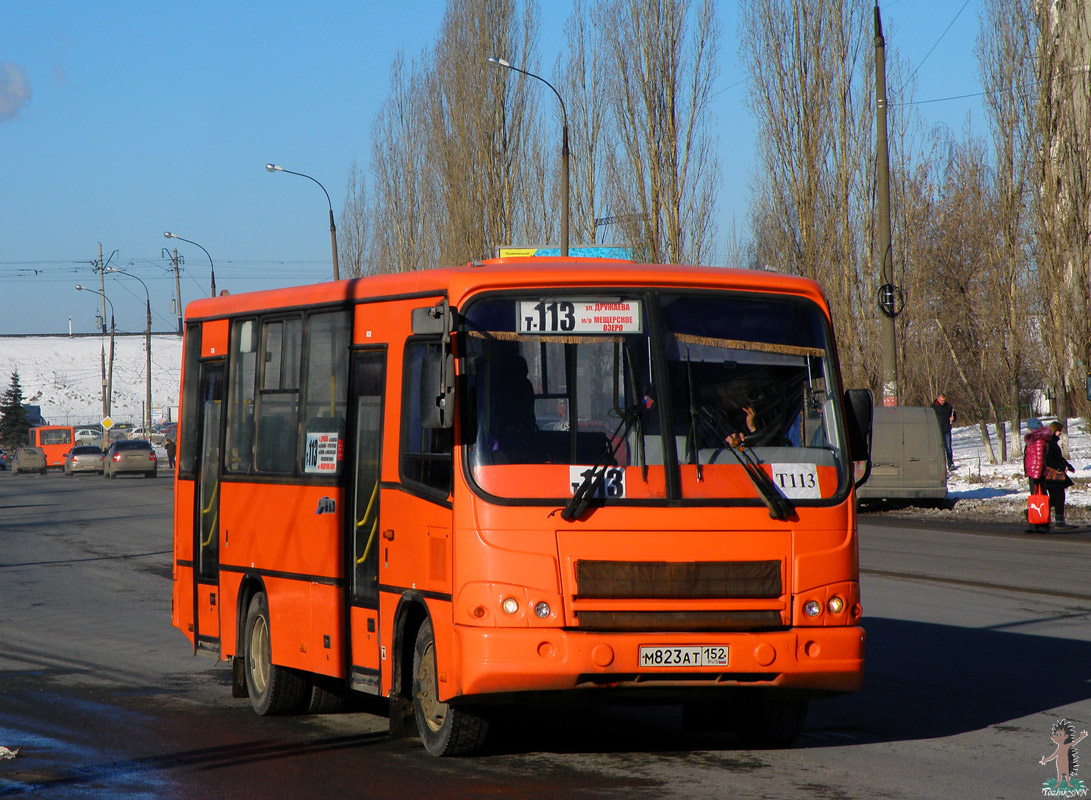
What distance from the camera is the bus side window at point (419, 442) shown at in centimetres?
737

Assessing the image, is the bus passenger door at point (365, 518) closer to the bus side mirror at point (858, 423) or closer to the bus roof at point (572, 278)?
the bus roof at point (572, 278)

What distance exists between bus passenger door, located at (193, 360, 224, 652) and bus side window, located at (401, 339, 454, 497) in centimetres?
303

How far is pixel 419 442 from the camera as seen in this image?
776 cm

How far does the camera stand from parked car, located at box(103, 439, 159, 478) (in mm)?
54125

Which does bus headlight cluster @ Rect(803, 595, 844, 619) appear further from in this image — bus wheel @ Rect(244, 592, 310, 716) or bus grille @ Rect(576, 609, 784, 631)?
bus wheel @ Rect(244, 592, 310, 716)

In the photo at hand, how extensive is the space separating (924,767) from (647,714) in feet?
7.47

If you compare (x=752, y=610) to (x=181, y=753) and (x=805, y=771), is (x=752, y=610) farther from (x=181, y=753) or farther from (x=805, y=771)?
(x=181, y=753)

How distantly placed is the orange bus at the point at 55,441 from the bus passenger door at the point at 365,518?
6889 cm

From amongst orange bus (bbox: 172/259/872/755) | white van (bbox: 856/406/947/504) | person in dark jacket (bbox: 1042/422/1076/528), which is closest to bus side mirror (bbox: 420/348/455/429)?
orange bus (bbox: 172/259/872/755)

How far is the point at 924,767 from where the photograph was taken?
23.2 feet

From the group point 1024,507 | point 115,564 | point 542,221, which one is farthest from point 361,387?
point 542,221

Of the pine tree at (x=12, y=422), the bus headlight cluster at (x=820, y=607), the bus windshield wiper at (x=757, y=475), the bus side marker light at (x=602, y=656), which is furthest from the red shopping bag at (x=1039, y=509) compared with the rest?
the pine tree at (x=12, y=422)

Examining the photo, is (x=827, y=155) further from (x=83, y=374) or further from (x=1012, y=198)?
(x=83, y=374)

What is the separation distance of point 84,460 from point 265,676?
55.6m
